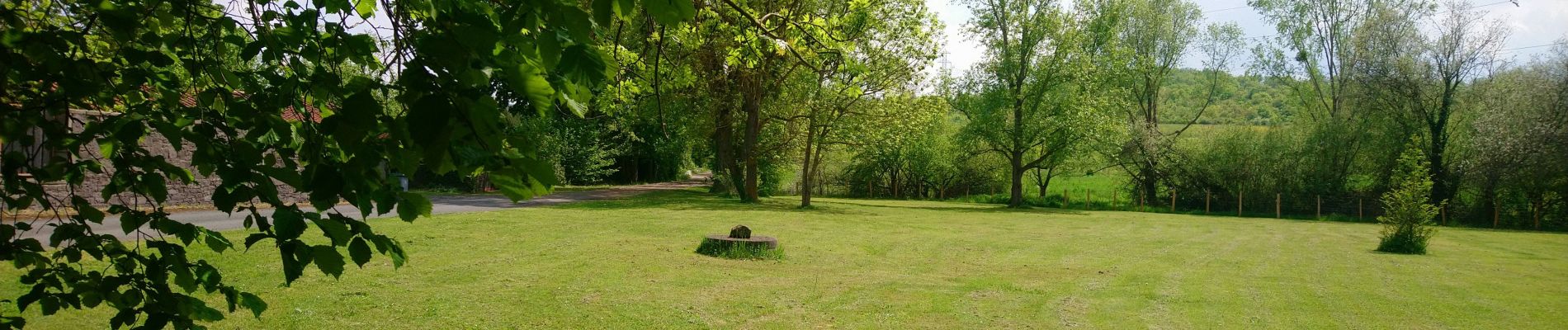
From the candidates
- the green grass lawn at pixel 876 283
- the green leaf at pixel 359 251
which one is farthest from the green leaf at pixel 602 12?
the green grass lawn at pixel 876 283

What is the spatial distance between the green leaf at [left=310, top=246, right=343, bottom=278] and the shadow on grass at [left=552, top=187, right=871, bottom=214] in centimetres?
1744

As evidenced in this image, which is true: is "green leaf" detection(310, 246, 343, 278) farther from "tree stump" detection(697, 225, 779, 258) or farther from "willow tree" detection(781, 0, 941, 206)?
"willow tree" detection(781, 0, 941, 206)

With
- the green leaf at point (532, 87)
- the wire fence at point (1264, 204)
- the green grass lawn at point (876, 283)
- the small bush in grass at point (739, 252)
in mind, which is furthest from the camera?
the wire fence at point (1264, 204)

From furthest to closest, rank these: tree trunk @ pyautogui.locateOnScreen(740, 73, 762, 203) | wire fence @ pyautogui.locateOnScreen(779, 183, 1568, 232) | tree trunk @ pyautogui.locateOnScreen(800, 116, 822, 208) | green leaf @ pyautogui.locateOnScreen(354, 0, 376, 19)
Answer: wire fence @ pyautogui.locateOnScreen(779, 183, 1568, 232), tree trunk @ pyautogui.locateOnScreen(740, 73, 762, 203), tree trunk @ pyautogui.locateOnScreen(800, 116, 822, 208), green leaf @ pyautogui.locateOnScreen(354, 0, 376, 19)

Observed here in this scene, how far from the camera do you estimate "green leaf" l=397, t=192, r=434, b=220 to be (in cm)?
175

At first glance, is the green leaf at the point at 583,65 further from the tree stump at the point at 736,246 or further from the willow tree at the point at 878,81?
the willow tree at the point at 878,81

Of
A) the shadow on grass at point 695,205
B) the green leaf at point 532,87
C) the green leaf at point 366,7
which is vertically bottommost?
the shadow on grass at point 695,205

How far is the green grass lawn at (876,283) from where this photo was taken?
650cm

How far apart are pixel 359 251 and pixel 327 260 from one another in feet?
0.28

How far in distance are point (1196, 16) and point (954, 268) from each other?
29.5m

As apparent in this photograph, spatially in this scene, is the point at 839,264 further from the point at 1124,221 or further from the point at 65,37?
the point at 1124,221

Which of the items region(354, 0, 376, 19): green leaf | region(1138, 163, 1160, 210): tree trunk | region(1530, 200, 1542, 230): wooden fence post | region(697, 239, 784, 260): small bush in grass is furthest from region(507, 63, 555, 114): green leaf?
region(1138, 163, 1160, 210): tree trunk

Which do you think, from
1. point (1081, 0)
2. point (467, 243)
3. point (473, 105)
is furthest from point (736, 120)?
point (473, 105)

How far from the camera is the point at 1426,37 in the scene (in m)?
26.4
